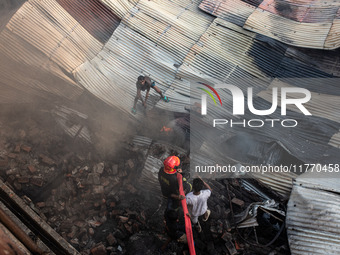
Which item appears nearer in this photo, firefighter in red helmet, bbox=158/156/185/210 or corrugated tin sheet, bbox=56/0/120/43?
firefighter in red helmet, bbox=158/156/185/210

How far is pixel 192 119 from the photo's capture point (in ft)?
24.1

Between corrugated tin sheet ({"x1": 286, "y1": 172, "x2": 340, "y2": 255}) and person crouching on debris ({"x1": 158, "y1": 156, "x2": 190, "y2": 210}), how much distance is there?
2415 mm

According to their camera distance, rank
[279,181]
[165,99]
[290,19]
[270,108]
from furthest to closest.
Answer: [290,19], [165,99], [270,108], [279,181]

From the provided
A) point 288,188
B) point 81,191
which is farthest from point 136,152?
point 288,188

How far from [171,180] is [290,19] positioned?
303 inches

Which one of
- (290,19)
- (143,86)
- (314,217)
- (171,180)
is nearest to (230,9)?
(290,19)

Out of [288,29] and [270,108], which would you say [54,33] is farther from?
[288,29]

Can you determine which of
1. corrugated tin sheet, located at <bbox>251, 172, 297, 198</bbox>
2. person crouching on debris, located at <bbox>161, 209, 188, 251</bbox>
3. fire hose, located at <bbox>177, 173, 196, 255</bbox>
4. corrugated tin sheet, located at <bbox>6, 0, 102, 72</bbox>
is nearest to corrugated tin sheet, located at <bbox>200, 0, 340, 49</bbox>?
corrugated tin sheet, located at <bbox>251, 172, 297, 198</bbox>

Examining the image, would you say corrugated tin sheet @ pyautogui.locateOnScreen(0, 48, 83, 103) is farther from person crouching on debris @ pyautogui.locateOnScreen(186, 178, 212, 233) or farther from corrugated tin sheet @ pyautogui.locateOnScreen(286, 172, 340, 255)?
corrugated tin sheet @ pyautogui.locateOnScreen(286, 172, 340, 255)

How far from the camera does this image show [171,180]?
16.4ft

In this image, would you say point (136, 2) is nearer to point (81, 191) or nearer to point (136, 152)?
point (136, 152)

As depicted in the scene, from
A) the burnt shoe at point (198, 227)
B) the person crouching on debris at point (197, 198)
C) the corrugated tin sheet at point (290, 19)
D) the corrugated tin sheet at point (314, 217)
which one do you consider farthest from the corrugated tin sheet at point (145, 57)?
the corrugated tin sheet at point (314, 217)

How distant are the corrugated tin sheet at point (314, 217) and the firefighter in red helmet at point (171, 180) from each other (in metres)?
2.42

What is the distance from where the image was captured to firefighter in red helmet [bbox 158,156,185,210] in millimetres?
4934
